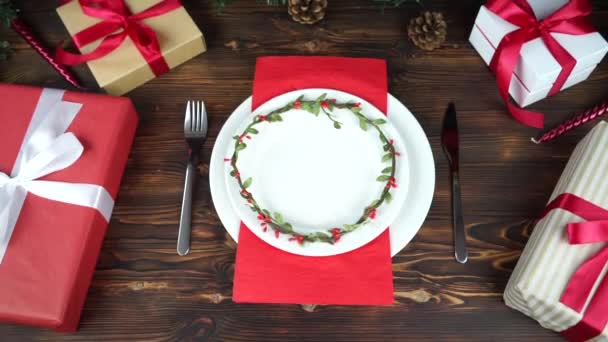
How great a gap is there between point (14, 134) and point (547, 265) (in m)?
0.77

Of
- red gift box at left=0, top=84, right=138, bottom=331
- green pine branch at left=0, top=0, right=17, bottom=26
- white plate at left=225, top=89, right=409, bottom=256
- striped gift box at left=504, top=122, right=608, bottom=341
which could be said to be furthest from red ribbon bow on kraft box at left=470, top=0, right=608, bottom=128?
green pine branch at left=0, top=0, right=17, bottom=26

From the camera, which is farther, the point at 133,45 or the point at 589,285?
the point at 133,45

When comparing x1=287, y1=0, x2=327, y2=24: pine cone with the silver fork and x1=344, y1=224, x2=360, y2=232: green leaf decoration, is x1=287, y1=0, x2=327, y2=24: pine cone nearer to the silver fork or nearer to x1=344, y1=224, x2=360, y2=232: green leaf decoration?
the silver fork

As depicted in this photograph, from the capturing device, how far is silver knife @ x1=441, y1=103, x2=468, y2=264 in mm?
671

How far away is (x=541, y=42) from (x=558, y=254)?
1.08 feet

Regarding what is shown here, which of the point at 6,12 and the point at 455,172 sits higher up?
the point at 6,12

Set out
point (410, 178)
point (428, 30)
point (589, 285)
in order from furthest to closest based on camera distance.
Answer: point (428, 30), point (410, 178), point (589, 285)

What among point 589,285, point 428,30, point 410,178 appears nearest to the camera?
point 589,285

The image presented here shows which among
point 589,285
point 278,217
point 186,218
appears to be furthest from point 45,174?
point 589,285

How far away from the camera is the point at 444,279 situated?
0.66 m

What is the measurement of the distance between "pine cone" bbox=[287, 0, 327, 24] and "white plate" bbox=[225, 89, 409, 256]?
0.18 m

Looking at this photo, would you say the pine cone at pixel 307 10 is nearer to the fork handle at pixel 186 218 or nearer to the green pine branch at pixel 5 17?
the fork handle at pixel 186 218

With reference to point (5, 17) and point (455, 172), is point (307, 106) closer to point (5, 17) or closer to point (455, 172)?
point (455, 172)

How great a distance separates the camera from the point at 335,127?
0.70m
